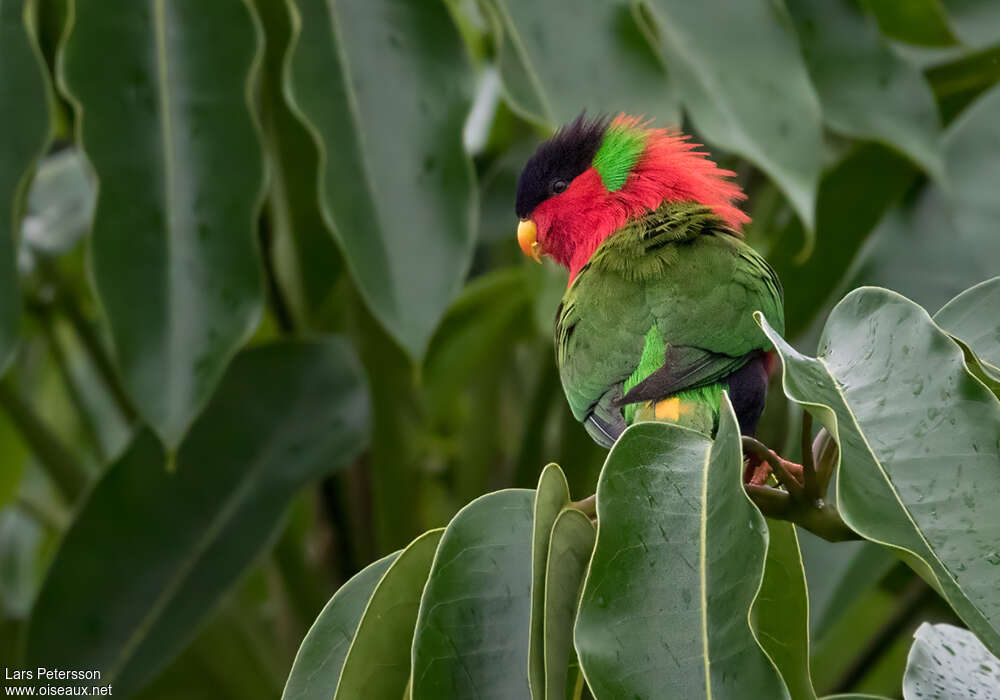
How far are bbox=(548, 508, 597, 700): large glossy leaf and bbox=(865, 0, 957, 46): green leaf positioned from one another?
4.59 feet

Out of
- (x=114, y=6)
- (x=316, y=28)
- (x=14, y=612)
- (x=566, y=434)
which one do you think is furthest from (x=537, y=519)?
(x=14, y=612)

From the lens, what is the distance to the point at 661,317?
1051 mm

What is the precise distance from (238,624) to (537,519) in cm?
157

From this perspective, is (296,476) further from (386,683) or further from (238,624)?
(386,683)

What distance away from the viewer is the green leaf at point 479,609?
0.71 m

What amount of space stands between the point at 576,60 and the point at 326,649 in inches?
38.5

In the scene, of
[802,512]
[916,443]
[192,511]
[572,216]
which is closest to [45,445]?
[192,511]

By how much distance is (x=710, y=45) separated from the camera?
1605mm

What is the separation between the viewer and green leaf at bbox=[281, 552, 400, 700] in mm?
801

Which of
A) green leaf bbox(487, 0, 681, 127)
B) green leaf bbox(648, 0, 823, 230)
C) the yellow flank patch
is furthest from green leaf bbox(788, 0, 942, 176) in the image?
the yellow flank patch

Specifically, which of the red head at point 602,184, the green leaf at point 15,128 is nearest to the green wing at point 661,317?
the red head at point 602,184

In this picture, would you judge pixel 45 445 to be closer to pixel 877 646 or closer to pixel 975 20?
pixel 877 646

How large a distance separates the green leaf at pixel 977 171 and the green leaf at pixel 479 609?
1.17m

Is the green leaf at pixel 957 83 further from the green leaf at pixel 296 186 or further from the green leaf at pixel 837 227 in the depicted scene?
the green leaf at pixel 296 186
